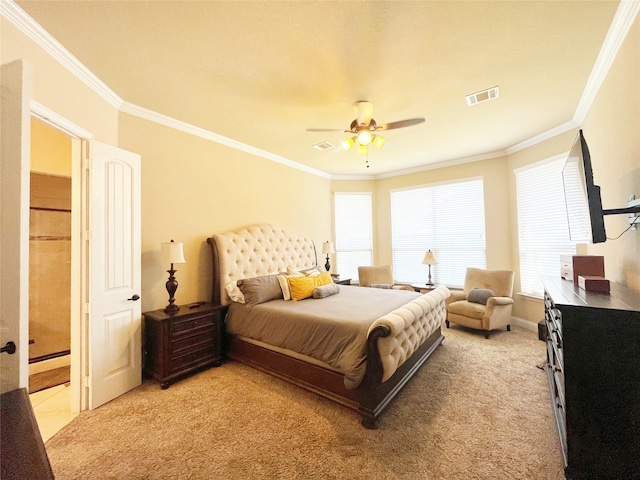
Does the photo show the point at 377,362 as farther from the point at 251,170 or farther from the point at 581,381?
the point at 251,170

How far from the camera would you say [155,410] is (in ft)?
7.73

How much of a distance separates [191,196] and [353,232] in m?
3.65

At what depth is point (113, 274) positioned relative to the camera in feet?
8.39

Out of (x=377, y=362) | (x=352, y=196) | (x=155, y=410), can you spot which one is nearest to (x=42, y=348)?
(x=155, y=410)

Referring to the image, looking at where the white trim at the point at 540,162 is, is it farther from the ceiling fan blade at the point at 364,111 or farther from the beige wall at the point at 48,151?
the beige wall at the point at 48,151

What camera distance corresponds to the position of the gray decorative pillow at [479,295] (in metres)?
4.16

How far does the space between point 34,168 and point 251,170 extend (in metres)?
2.59

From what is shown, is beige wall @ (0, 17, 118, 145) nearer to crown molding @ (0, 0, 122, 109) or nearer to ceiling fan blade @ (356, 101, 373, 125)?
crown molding @ (0, 0, 122, 109)

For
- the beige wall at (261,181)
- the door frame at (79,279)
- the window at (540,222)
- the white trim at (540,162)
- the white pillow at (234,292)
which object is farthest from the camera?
the window at (540,222)

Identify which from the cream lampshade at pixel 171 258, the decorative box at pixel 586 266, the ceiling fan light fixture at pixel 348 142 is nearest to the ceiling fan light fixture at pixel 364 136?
the ceiling fan light fixture at pixel 348 142

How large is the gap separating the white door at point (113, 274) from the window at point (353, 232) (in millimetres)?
4029

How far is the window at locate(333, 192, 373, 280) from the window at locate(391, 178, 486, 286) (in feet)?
1.94

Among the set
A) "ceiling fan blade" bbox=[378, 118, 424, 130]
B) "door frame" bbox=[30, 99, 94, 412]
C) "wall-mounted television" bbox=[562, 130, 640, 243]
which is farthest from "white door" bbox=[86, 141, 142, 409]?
"wall-mounted television" bbox=[562, 130, 640, 243]

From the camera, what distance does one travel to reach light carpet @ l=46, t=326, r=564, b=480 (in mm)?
1722
